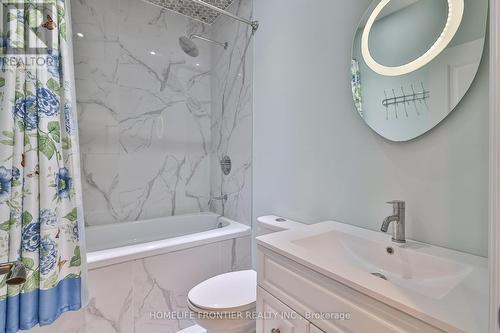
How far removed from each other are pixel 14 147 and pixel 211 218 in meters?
1.76

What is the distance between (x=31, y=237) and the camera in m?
1.04

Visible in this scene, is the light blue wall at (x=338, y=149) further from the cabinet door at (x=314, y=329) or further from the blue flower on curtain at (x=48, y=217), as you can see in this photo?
the blue flower on curtain at (x=48, y=217)

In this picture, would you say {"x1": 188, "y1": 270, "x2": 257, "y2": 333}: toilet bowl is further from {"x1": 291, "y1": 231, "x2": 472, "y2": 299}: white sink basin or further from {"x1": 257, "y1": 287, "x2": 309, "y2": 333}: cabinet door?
{"x1": 291, "y1": 231, "x2": 472, "y2": 299}: white sink basin

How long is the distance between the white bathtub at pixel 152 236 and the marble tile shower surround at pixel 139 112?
105mm

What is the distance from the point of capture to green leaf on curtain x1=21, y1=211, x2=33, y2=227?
1.02 m

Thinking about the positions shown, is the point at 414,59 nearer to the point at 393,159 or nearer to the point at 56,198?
the point at 393,159

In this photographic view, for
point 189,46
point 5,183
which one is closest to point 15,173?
point 5,183

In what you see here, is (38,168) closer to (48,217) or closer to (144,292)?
(48,217)

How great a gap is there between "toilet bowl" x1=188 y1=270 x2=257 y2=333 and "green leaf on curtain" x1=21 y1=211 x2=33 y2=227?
2.74 ft

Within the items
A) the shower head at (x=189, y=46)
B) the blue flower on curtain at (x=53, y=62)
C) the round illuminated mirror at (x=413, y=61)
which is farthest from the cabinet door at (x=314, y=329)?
the shower head at (x=189, y=46)

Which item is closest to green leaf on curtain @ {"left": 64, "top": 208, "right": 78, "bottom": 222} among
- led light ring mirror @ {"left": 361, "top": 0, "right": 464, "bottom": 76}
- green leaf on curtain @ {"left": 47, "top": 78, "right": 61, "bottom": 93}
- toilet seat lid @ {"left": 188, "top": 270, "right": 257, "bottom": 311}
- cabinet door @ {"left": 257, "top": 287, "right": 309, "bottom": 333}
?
green leaf on curtain @ {"left": 47, "top": 78, "right": 61, "bottom": 93}

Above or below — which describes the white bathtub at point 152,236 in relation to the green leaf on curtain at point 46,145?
below

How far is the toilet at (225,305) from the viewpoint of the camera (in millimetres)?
1203

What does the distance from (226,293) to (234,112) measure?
157cm
